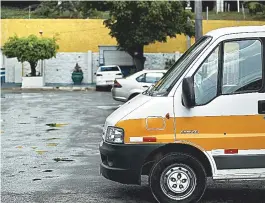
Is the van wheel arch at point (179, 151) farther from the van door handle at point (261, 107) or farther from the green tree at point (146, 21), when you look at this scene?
the green tree at point (146, 21)

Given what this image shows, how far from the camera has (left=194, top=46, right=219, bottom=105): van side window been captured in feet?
25.7

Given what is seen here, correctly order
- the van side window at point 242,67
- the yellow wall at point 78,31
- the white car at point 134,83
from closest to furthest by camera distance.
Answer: the van side window at point 242,67
the white car at point 134,83
the yellow wall at point 78,31

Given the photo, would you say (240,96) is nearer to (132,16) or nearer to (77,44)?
(132,16)

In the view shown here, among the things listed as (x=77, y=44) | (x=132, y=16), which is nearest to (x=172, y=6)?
(x=132, y=16)

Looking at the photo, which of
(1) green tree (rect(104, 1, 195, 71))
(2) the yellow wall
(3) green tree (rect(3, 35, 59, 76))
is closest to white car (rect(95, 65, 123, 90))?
(1) green tree (rect(104, 1, 195, 71))

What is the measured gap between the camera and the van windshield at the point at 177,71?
313 inches

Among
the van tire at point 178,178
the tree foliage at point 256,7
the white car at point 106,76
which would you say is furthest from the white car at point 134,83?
the tree foliage at point 256,7

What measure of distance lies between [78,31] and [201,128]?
119 ft

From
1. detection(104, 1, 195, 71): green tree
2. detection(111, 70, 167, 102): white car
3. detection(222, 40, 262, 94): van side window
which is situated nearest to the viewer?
detection(222, 40, 262, 94): van side window

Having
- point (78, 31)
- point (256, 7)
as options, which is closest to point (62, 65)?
point (78, 31)

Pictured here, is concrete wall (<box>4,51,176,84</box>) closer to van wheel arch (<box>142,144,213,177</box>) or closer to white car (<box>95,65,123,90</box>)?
white car (<box>95,65,123,90</box>)

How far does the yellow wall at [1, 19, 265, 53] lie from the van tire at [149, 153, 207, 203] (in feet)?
116

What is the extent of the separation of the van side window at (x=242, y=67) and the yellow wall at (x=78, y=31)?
115 ft

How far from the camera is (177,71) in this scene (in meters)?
8.10
